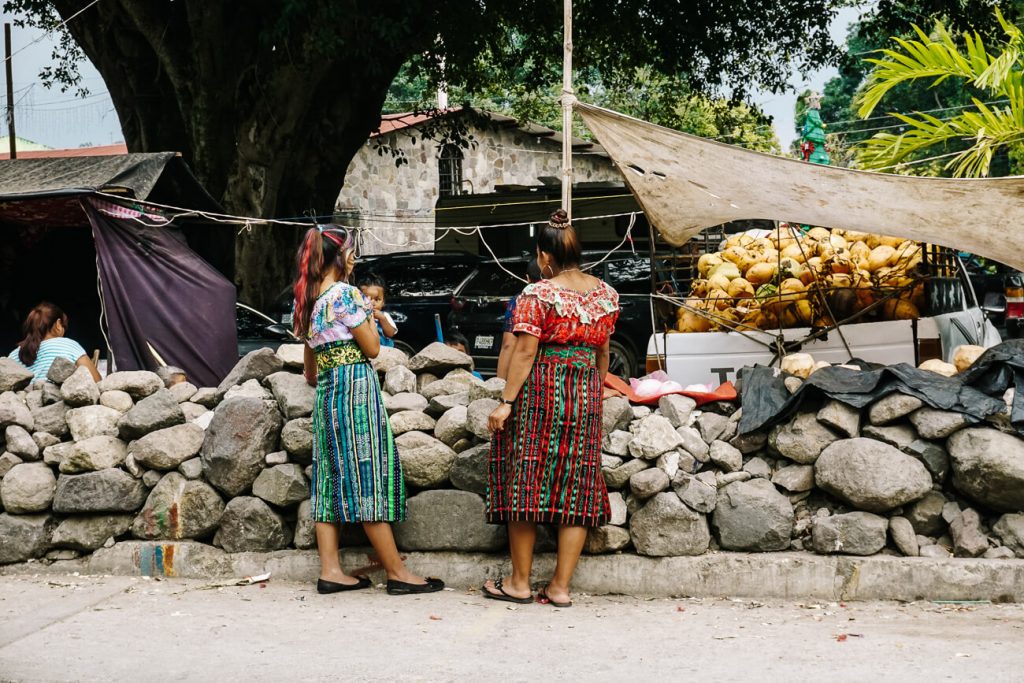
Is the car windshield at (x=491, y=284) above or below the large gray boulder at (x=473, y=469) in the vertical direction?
above

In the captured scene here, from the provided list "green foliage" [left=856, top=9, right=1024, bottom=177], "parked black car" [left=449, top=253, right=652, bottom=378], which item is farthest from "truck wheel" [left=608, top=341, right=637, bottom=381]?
"green foliage" [left=856, top=9, right=1024, bottom=177]

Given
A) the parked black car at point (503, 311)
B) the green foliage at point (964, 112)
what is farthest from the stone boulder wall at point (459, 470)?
the parked black car at point (503, 311)

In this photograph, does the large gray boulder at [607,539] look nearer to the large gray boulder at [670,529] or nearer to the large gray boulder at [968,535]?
the large gray boulder at [670,529]

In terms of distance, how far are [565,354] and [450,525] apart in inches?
44.4

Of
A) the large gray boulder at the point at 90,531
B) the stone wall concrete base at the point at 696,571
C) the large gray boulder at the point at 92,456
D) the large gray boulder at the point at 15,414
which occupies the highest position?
the large gray boulder at the point at 15,414

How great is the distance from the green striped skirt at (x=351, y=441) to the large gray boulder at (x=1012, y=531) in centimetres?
276

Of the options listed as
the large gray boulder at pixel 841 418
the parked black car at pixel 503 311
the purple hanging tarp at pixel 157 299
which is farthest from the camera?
the parked black car at pixel 503 311

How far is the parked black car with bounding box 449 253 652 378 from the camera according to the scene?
11102 mm

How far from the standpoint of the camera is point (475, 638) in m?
4.37

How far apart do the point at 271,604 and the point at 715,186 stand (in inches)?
127

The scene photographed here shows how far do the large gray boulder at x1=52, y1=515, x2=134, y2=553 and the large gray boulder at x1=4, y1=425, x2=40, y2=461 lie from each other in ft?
1.43

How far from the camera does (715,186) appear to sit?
600 cm

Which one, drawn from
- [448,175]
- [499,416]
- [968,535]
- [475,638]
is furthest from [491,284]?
[448,175]

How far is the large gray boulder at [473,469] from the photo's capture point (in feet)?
17.2
